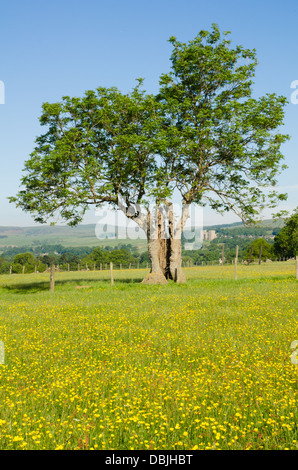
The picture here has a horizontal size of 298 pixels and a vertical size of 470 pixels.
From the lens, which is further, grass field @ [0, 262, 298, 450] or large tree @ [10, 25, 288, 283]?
large tree @ [10, 25, 288, 283]

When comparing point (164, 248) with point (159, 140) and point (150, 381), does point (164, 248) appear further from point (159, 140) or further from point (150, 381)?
point (150, 381)

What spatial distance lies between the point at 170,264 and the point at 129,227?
5.06 metres

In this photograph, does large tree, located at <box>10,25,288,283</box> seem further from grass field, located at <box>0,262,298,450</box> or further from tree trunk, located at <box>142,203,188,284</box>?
grass field, located at <box>0,262,298,450</box>

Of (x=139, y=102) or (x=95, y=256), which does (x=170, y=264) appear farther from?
(x=95, y=256)

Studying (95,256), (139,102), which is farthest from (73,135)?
(95,256)

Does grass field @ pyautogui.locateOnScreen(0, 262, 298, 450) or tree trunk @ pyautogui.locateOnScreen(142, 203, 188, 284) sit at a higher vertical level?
tree trunk @ pyautogui.locateOnScreen(142, 203, 188, 284)

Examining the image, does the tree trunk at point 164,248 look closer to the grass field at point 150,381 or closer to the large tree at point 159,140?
the large tree at point 159,140

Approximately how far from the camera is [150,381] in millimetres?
7719

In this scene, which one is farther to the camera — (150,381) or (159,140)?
(159,140)

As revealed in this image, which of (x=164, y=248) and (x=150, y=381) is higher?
(x=164, y=248)

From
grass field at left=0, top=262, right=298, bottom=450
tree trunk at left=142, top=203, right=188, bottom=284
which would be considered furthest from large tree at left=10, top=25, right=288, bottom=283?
grass field at left=0, top=262, right=298, bottom=450

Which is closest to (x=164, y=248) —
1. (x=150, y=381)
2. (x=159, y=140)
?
(x=159, y=140)

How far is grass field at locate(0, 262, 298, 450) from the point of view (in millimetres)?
5562

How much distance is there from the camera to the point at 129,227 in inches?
1244
